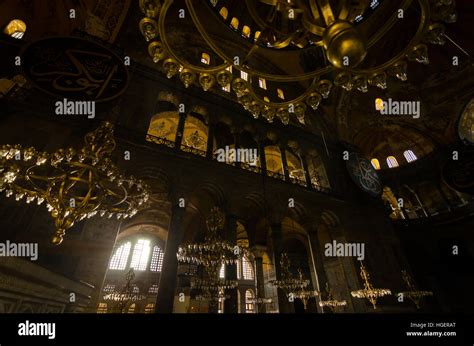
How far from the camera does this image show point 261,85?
13414mm

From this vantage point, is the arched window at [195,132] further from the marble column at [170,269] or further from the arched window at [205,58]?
the marble column at [170,269]

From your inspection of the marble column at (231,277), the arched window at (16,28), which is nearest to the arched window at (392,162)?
the marble column at (231,277)

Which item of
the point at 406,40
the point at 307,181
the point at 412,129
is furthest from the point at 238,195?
the point at 406,40

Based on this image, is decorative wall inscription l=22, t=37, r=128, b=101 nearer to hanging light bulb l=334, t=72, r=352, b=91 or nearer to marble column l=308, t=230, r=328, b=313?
hanging light bulb l=334, t=72, r=352, b=91

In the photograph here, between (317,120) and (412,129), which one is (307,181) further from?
(412,129)

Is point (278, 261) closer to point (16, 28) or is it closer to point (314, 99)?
point (314, 99)

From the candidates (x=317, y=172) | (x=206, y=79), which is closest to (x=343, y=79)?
(x=206, y=79)

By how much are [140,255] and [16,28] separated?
45.0ft

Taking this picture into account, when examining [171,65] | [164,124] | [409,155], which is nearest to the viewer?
[171,65]

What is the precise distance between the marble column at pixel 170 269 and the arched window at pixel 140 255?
10985 mm

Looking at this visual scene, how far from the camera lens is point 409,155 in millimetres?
15344

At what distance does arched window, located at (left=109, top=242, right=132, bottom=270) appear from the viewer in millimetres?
14484

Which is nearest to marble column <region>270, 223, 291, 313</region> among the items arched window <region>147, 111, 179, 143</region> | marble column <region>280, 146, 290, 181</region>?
marble column <region>280, 146, 290, 181</region>

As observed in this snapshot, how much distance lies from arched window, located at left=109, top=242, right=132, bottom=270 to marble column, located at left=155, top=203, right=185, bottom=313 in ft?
36.4
